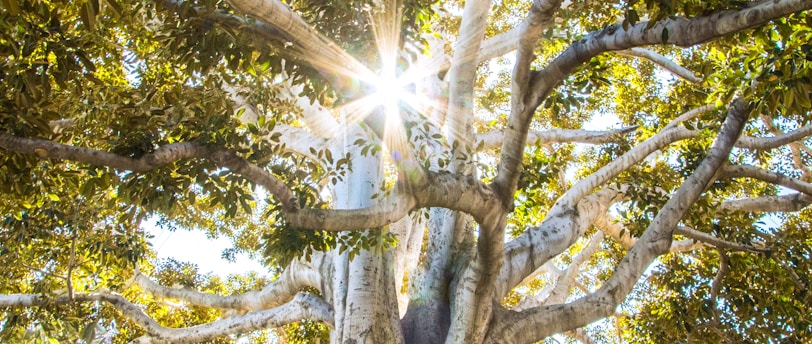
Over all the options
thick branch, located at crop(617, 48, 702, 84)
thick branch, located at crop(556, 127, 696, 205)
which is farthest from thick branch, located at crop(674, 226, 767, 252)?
thick branch, located at crop(617, 48, 702, 84)

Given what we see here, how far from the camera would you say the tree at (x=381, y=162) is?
116 inches

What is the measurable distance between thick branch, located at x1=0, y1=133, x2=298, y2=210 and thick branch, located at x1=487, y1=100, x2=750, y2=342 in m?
2.07

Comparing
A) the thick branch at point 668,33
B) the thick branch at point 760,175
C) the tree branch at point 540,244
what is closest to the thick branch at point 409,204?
the thick branch at point 668,33

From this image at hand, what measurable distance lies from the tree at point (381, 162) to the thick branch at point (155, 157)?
1 centimetres

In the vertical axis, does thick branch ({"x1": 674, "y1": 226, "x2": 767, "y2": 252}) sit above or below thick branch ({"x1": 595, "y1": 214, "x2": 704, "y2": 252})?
below

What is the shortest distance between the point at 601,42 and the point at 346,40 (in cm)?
151

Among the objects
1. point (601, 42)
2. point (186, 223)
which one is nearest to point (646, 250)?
point (601, 42)

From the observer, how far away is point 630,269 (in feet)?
13.8

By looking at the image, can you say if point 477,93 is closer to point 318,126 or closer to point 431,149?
point 318,126

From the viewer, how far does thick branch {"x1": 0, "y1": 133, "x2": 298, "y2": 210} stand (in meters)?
2.63

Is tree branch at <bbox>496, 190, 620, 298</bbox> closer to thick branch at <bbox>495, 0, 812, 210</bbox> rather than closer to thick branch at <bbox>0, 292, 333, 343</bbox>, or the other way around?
thick branch at <bbox>495, 0, 812, 210</bbox>

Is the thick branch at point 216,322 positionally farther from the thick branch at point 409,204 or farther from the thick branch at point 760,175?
the thick branch at point 760,175

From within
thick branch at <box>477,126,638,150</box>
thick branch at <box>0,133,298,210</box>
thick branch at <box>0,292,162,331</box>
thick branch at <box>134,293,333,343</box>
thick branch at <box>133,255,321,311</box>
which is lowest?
thick branch at <box>0,133,298,210</box>

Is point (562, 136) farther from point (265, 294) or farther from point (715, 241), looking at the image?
point (265, 294)
